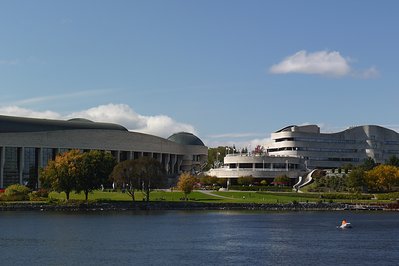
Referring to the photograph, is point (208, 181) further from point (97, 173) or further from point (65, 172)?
point (65, 172)

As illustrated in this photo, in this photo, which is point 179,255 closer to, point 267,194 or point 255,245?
point 255,245

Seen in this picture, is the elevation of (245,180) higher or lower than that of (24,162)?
lower

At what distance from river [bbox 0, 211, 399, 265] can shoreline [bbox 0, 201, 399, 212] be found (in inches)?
407

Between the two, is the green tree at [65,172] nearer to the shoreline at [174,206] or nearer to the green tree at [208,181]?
the shoreline at [174,206]

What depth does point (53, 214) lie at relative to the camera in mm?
114688

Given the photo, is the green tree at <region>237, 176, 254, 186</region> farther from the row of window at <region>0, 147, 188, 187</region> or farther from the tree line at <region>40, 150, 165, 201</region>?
the tree line at <region>40, 150, 165, 201</region>

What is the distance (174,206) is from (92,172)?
51.9 feet

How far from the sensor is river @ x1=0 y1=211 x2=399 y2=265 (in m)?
63.1

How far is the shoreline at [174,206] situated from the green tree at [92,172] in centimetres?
393

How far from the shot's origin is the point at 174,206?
130250mm

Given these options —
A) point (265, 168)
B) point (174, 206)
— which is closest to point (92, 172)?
point (174, 206)

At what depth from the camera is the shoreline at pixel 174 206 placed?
125125 mm

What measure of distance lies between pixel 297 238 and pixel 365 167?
332ft

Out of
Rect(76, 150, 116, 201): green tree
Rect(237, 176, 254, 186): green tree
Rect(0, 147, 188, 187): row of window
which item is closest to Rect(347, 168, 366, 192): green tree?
Rect(237, 176, 254, 186): green tree
